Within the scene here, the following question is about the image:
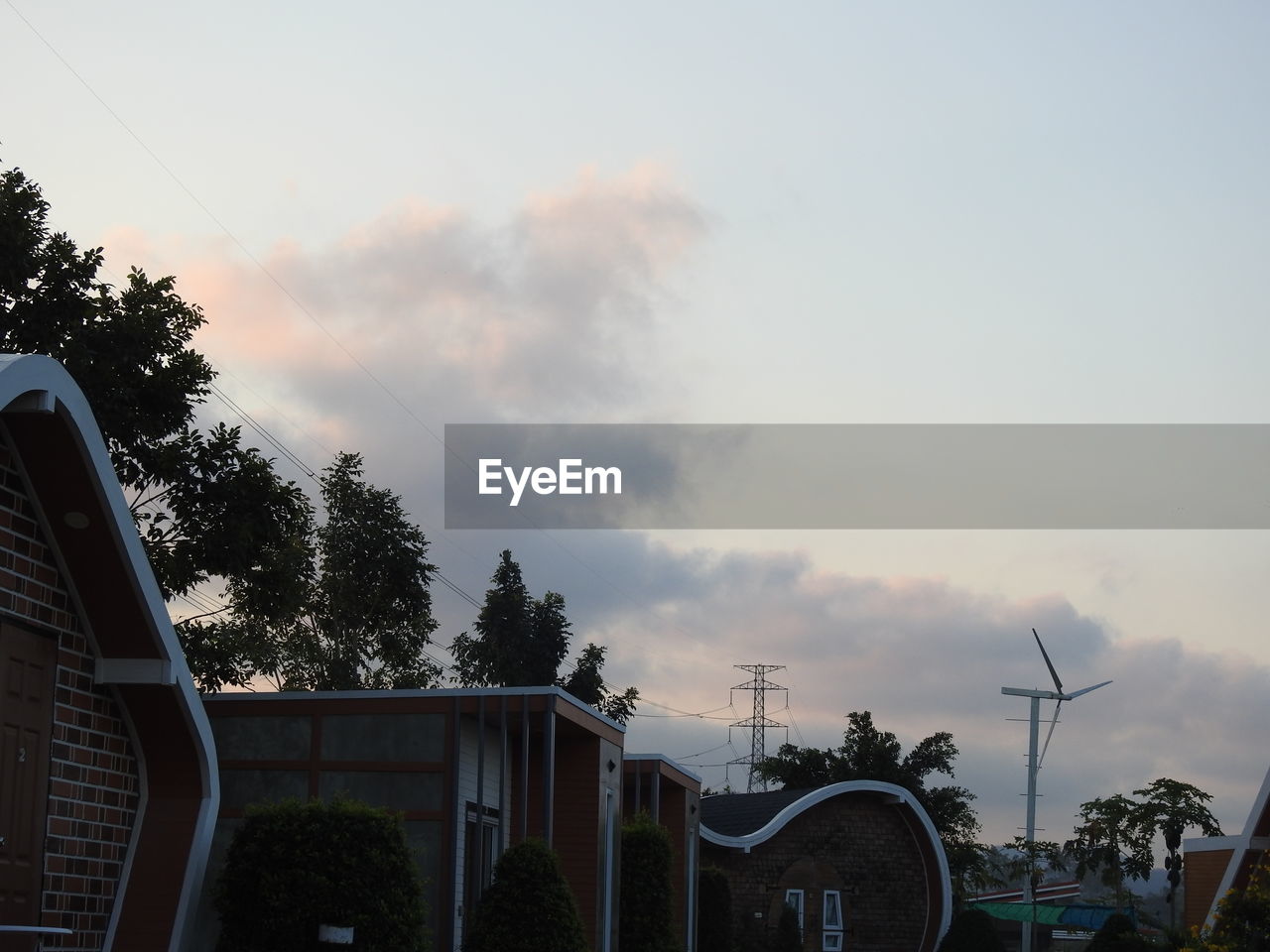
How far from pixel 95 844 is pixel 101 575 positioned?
2234mm

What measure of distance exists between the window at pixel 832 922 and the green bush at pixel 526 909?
26312 millimetres

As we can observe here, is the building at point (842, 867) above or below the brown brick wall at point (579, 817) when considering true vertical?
below

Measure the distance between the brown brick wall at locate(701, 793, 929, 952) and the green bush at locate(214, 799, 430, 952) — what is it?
93.5 feet

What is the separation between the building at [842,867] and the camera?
41844 millimetres

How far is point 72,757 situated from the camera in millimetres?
12430

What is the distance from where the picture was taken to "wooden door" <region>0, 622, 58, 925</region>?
11.4 m

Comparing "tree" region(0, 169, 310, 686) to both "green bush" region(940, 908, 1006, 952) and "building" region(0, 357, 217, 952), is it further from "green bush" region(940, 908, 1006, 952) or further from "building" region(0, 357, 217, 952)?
"green bush" region(940, 908, 1006, 952)

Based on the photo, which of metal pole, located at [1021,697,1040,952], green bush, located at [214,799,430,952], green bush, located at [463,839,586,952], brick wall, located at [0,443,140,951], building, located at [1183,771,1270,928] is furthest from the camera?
metal pole, located at [1021,697,1040,952]

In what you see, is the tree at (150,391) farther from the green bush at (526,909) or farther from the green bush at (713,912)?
the green bush at (713,912)

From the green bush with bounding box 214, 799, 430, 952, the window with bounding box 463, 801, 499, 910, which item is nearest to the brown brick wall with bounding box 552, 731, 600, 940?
the window with bounding box 463, 801, 499, 910

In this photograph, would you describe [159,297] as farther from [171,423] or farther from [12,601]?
[12,601]

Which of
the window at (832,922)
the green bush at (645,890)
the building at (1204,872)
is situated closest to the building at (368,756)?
the green bush at (645,890)

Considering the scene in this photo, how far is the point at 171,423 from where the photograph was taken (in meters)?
24.3

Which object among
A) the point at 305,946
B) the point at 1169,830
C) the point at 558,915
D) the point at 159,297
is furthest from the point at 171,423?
the point at 1169,830
